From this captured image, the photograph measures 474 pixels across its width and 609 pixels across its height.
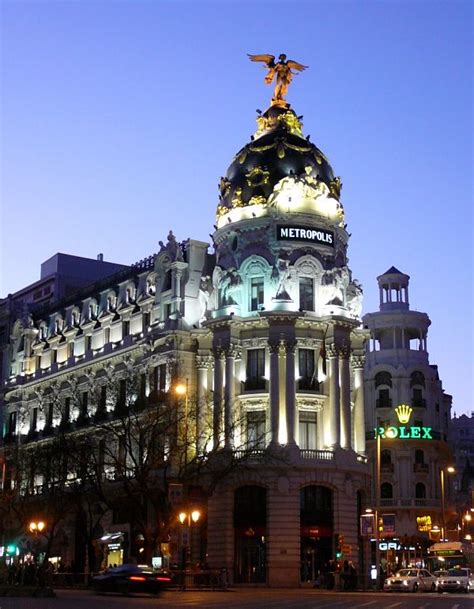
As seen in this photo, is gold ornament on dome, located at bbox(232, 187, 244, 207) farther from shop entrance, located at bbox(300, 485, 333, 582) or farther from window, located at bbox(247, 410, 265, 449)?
shop entrance, located at bbox(300, 485, 333, 582)

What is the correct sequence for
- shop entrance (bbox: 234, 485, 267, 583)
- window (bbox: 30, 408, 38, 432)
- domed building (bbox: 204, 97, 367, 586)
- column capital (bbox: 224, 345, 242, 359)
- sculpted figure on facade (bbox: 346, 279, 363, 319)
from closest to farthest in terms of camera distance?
shop entrance (bbox: 234, 485, 267, 583), domed building (bbox: 204, 97, 367, 586), column capital (bbox: 224, 345, 242, 359), sculpted figure on facade (bbox: 346, 279, 363, 319), window (bbox: 30, 408, 38, 432)

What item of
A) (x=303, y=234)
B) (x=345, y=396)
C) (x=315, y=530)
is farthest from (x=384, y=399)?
(x=315, y=530)

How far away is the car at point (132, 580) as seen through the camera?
47562 millimetres

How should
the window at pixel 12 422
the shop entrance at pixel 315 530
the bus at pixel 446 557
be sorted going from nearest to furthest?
the bus at pixel 446 557
the shop entrance at pixel 315 530
the window at pixel 12 422

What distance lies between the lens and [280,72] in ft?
291

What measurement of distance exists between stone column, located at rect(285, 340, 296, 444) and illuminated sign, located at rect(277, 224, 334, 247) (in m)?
8.44

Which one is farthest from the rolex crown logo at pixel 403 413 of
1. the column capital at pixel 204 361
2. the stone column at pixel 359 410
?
the column capital at pixel 204 361

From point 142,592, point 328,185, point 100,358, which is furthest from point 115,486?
point 142,592

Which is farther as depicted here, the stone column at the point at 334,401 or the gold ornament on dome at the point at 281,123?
the gold ornament on dome at the point at 281,123

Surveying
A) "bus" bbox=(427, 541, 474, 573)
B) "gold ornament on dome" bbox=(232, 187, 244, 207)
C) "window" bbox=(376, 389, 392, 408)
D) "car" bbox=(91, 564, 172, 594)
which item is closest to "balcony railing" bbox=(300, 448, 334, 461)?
"bus" bbox=(427, 541, 474, 573)

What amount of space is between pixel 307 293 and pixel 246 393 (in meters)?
9.37

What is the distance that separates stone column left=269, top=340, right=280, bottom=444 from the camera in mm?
76062

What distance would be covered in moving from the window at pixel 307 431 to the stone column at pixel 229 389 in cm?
556

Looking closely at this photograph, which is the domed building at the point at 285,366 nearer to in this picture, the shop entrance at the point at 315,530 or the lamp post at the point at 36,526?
the shop entrance at the point at 315,530
